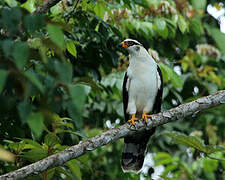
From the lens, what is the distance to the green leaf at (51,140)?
8.29 ft

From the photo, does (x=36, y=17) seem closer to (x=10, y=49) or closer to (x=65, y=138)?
(x=10, y=49)

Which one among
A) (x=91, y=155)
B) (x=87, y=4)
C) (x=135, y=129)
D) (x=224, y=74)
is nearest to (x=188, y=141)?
(x=135, y=129)

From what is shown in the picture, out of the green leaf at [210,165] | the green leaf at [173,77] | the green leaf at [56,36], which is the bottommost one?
the green leaf at [210,165]

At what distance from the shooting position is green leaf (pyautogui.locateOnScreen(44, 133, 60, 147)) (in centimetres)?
253

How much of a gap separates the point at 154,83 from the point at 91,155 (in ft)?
5.99

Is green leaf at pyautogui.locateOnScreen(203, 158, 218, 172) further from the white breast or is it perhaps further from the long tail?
the white breast

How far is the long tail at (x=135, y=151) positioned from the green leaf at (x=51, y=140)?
4.48 ft

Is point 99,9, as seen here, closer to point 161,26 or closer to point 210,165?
point 161,26

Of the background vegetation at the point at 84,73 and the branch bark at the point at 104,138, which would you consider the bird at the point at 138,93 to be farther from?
the branch bark at the point at 104,138

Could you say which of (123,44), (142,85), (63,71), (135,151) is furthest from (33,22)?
(135,151)

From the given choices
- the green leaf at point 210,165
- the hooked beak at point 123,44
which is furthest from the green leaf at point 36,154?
the green leaf at point 210,165

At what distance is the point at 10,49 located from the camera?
1.30 meters


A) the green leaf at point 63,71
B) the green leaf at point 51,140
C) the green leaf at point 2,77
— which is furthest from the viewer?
the green leaf at point 51,140

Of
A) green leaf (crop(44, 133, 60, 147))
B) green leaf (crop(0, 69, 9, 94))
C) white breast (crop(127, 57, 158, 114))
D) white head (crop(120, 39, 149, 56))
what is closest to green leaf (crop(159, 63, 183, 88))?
white breast (crop(127, 57, 158, 114))
